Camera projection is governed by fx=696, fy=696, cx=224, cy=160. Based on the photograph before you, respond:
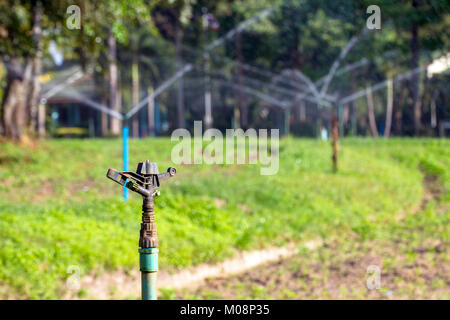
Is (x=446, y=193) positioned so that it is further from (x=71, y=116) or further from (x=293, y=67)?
(x=71, y=116)

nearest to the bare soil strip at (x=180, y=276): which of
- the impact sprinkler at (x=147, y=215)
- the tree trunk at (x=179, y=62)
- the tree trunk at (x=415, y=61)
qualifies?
the impact sprinkler at (x=147, y=215)

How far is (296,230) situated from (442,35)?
24995 mm

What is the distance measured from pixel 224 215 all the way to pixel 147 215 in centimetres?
962

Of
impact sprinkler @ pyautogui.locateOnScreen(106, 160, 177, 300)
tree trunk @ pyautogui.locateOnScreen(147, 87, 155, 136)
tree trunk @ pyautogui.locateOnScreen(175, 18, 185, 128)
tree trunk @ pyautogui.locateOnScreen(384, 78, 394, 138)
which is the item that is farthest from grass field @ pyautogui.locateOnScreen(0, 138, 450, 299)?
tree trunk @ pyautogui.locateOnScreen(147, 87, 155, 136)

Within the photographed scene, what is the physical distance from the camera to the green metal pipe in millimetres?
4742

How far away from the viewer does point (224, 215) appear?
47.7 feet

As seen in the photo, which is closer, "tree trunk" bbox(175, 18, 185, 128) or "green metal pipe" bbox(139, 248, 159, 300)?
"green metal pipe" bbox(139, 248, 159, 300)

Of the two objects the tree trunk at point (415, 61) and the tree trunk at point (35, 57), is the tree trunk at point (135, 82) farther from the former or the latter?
the tree trunk at point (35, 57)

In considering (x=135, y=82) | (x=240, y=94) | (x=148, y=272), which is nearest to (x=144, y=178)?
(x=148, y=272)

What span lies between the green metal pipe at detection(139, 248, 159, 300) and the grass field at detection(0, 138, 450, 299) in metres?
1.07

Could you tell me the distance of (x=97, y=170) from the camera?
19344 millimetres

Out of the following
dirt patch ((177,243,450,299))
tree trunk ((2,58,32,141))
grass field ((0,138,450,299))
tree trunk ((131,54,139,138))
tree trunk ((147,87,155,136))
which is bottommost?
dirt patch ((177,243,450,299))

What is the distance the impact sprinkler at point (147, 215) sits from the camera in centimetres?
475

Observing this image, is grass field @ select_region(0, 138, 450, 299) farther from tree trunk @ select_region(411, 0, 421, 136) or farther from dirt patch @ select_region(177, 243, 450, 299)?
tree trunk @ select_region(411, 0, 421, 136)
